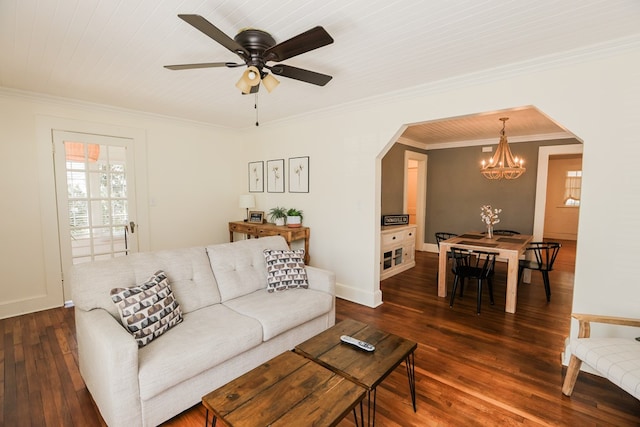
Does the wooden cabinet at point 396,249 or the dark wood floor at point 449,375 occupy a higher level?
the wooden cabinet at point 396,249

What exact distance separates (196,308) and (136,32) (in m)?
2.04

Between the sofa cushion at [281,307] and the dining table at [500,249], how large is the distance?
6.41ft

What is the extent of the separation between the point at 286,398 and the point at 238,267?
5.09 ft

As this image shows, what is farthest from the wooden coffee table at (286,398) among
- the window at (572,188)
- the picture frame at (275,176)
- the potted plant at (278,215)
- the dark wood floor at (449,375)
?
the window at (572,188)

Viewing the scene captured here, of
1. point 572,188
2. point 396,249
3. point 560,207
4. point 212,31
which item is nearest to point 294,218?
point 396,249

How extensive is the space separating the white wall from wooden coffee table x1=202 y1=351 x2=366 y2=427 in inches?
138

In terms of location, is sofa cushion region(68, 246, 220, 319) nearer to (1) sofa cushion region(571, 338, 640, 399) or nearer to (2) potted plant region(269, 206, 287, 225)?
(2) potted plant region(269, 206, 287, 225)

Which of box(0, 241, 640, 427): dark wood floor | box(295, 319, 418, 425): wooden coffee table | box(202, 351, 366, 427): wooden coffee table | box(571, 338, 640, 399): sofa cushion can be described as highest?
box(202, 351, 366, 427): wooden coffee table

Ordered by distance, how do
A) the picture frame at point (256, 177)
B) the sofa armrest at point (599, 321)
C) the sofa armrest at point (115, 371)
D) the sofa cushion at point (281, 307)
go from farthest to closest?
the picture frame at point (256, 177)
the sofa cushion at point (281, 307)
the sofa armrest at point (599, 321)
the sofa armrest at point (115, 371)

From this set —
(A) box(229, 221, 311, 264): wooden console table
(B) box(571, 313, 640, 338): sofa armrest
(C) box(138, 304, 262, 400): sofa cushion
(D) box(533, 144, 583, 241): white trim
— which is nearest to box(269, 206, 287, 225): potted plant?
(A) box(229, 221, 311, 264): wooden console table

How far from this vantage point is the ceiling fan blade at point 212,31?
4.77 ft

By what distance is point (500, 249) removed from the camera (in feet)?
11.7

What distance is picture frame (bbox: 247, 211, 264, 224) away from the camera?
16.0 ft

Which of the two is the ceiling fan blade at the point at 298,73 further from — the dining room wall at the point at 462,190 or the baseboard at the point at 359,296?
the dining room wall at the point at 462,190
